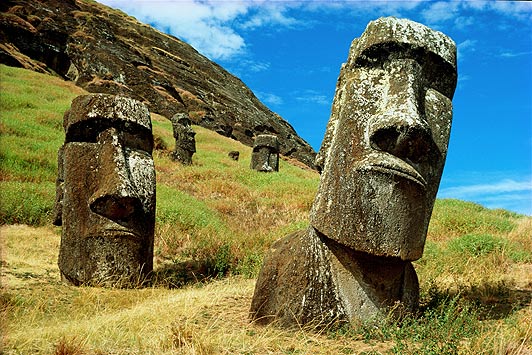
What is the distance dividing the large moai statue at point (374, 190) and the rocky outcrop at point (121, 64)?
34438 millimetres

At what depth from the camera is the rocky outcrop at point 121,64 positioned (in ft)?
124

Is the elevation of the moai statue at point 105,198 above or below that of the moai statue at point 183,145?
below

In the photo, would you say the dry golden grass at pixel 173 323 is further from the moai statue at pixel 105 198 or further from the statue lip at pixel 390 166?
the statue lip at pixel 390 166

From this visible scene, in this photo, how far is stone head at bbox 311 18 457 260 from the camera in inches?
168

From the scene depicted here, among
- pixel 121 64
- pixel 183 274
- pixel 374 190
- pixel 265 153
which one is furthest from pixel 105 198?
pixel 121 64

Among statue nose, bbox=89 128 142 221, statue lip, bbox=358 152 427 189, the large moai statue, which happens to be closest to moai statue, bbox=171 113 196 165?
statue nose, bbox=89 128 142 221

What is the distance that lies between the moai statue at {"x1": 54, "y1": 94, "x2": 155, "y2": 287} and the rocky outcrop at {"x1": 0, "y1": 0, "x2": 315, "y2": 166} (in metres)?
30.7

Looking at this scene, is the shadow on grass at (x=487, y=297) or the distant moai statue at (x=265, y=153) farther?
the distant moai statue at (x=265, y=153)

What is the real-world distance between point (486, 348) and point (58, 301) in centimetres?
457

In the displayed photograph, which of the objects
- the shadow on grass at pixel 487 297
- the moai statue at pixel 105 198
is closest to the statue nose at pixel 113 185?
the moai statue at pixel 105 198

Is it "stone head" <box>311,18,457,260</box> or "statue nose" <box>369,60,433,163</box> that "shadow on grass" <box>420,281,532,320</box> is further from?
"statue nose" <box>369,60,433,163</box>

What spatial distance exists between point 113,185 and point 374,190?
382 centimetres

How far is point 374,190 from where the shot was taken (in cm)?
428

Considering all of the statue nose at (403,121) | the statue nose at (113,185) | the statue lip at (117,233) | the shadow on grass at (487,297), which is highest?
the statue nose at (403,121)
